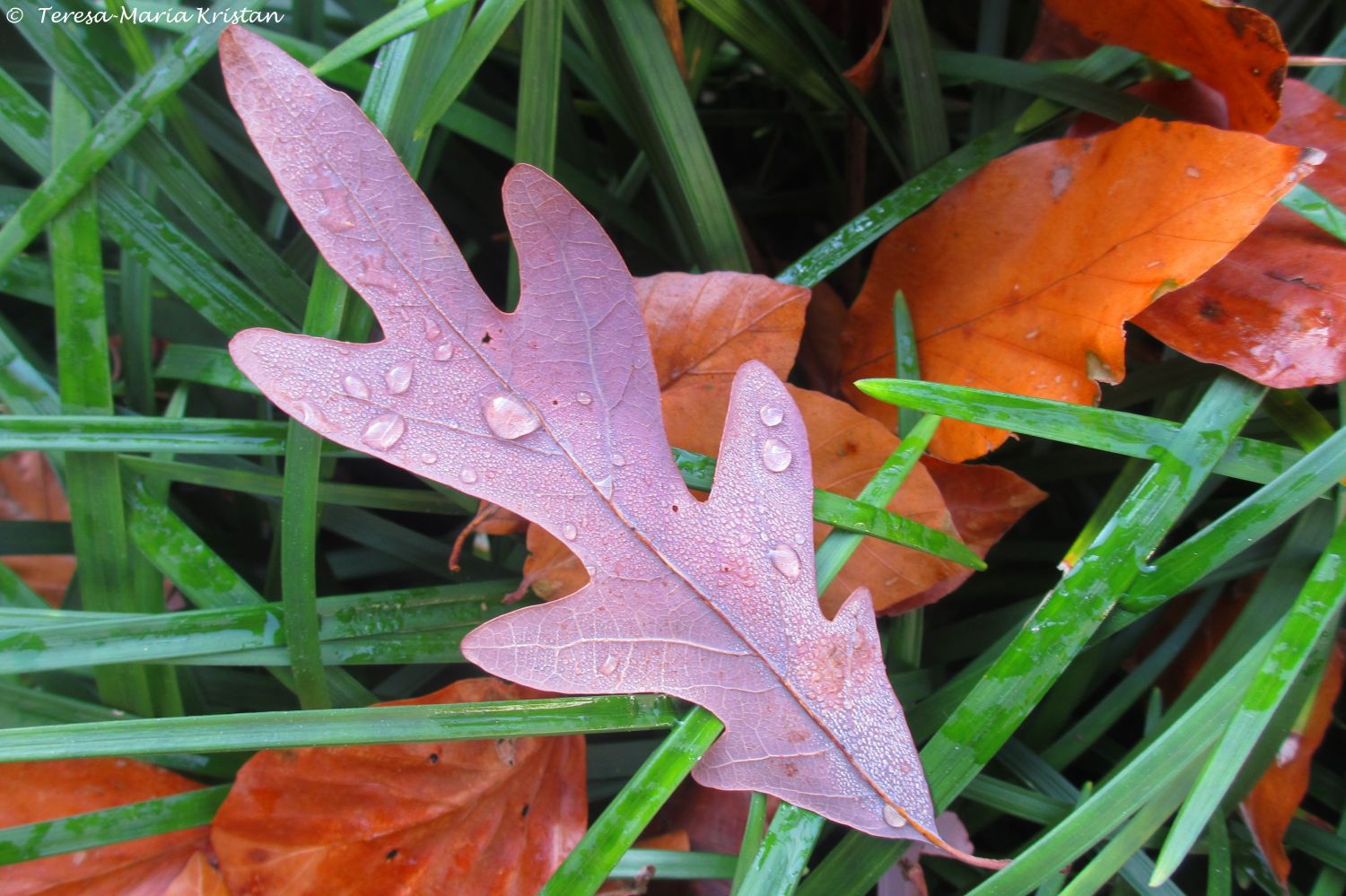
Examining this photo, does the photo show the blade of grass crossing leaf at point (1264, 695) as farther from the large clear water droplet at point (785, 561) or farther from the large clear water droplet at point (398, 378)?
the large clear water droplet at point (398, 378)

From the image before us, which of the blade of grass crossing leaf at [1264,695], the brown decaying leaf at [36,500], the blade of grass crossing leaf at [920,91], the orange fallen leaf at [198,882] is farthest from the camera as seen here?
the brown decaying leaf at [36,500]

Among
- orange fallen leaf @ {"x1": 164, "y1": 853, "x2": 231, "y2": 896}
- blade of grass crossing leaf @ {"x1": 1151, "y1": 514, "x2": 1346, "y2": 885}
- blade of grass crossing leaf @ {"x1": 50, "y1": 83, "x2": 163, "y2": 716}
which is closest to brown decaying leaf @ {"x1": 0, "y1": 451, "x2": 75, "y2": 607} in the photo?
blade of grass crossing leaf @ {"x1": 50, "y1": 83, "x2": 163, "y2": 716}

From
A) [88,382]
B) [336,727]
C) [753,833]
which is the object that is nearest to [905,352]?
[753,833]

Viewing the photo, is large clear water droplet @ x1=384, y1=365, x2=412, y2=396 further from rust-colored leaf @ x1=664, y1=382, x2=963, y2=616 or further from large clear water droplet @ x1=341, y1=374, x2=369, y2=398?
rust-colored leaf @ x1=664, y1=382, x2=963, y2=616

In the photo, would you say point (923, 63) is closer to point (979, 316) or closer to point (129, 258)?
point (979, 316)

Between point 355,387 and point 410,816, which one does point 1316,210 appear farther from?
point 410,816

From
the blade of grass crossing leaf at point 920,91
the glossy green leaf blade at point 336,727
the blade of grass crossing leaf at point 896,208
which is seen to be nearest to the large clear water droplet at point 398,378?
the glossy green leaf blade at point 336,727

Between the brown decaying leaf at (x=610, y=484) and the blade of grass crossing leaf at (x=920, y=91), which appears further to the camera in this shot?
the blade of grass crossing leaf at (x=920, y=91)
